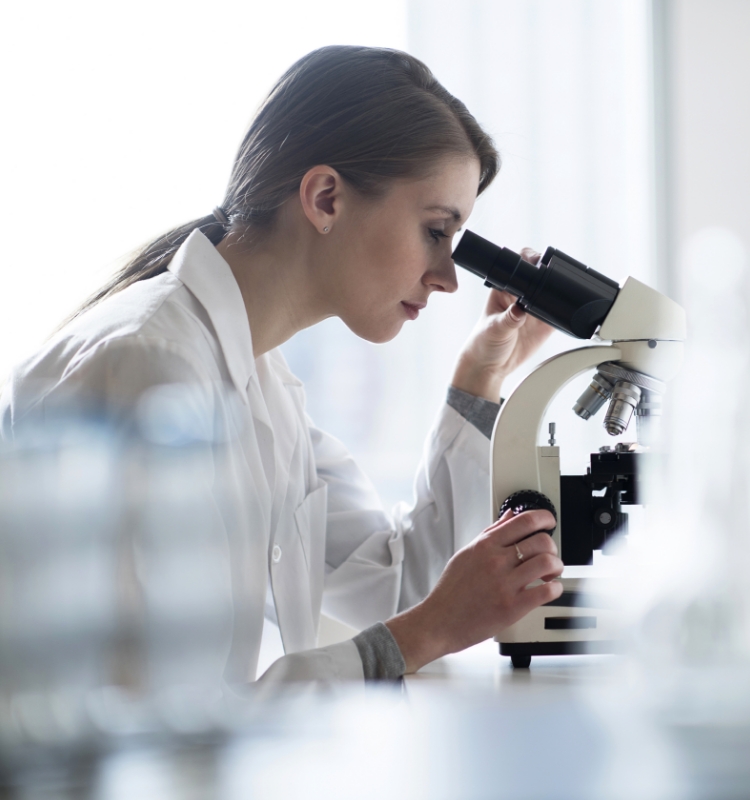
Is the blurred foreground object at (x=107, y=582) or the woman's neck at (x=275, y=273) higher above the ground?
the woman's neck at (x=275, y=273)

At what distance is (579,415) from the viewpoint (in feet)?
2.74

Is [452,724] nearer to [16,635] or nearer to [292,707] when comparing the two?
[292,707]

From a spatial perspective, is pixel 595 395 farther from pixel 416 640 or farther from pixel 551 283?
pixel 416 640

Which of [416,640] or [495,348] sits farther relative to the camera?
[495,348]

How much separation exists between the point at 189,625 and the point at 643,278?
5.57 ft

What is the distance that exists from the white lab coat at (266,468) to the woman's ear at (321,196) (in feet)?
0.45

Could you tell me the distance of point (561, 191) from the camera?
74.7 inches

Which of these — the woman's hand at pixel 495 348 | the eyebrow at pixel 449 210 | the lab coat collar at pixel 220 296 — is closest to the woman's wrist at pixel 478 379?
the woman's hand at pixel 495 348

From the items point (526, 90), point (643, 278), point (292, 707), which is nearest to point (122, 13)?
point (526, 90)

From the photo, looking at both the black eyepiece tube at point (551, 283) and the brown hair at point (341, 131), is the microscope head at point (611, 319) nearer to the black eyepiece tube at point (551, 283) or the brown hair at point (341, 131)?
the black eyepiece tube at point (551, 283)

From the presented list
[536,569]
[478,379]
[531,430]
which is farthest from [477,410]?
[536,569]

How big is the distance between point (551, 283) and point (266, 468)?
1.48ft

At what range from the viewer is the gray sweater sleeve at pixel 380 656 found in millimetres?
757

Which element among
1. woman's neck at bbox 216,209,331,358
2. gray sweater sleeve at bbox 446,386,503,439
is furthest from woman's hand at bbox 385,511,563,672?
woman's neck at bbox 216,209,331,358
